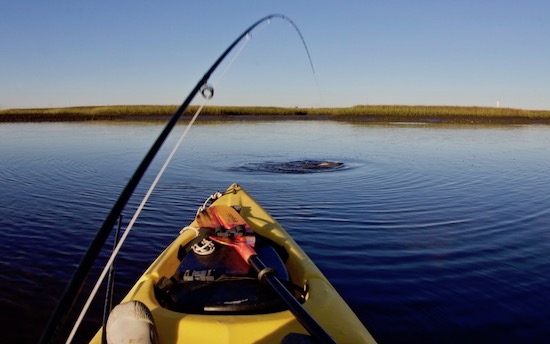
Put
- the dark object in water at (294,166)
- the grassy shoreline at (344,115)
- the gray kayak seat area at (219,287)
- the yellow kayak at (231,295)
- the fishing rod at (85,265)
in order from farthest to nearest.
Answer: the grassy shoreline at (344,115)
the dark object in water at (294,166)
the gray kayak seat area at (219,287)
the yellow kayak at (231,295)
the fishing rod at (85,265)

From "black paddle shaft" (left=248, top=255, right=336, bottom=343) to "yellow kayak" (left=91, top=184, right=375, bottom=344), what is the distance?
0.26ft

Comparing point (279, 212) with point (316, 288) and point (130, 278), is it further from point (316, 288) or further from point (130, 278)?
point (316, 288)

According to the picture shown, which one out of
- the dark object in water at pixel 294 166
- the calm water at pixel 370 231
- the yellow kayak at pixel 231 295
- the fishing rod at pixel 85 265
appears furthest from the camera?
the dark object in water at pixel 294 166

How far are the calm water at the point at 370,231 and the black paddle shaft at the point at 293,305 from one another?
4.93ft

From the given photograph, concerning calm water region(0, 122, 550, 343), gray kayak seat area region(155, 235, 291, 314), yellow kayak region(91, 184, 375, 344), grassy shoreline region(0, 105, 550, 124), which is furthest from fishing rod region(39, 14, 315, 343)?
grassy shoreline region(0, 105, 550, 124)

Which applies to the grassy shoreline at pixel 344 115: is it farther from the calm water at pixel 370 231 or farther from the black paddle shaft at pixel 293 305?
the black paddle shaft at pixel 293 305

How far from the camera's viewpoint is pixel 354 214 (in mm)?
7855

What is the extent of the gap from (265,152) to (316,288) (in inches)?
591

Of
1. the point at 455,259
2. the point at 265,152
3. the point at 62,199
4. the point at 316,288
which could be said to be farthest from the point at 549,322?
the point at 265,152

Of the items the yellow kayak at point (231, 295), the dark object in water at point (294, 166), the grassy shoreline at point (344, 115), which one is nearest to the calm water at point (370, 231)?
the dark object in water at point (294, 166)

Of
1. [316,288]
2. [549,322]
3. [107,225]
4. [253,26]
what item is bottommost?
[549,322]

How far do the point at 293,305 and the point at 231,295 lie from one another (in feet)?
2.03

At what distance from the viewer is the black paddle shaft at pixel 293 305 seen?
7.45ft

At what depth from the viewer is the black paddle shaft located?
2.27 m
